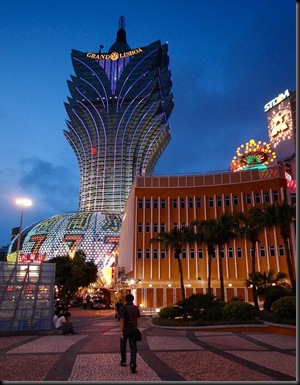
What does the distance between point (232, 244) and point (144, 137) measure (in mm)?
103383

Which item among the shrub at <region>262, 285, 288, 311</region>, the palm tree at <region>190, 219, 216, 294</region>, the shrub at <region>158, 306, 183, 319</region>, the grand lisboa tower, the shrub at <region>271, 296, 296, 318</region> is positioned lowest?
the shrub at <region>158, 306, 183, 319</region>

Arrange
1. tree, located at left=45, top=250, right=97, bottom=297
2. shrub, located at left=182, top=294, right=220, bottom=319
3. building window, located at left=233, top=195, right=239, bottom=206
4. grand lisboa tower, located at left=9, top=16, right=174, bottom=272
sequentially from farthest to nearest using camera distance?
grand lisboa tower, located at left=9, top=16, right=174, bottom=272 < tree, located at left=45, top=250, right=97, bottom=297 < building window, located at left=233, top=195, right=239, bottom=206 < shrub, located at left=182, top=294, right=220, bottom=319

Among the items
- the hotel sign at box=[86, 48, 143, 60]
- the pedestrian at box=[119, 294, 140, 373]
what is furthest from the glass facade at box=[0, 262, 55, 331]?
the hotel sign at box=[86, 48, 143, 60]

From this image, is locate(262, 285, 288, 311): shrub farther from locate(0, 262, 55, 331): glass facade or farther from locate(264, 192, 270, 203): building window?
locate(264, 192, 270, 203): building window

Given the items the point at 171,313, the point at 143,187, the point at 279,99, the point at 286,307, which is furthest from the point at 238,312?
the point at 279,99

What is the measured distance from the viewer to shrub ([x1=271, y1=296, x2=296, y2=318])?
1992 centimetres

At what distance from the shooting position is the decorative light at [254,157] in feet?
198

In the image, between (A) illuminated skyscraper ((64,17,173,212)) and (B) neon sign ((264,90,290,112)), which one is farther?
(A) illuminated skyscraper ((64,17,173,212))

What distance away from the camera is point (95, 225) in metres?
118

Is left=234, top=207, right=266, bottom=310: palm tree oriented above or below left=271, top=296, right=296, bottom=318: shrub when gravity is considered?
above

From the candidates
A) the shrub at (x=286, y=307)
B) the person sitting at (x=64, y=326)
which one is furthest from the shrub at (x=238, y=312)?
the person sitting at (x=64, y=326)

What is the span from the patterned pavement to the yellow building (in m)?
32.8

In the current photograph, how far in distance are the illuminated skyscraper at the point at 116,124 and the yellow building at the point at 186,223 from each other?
93.0 meters

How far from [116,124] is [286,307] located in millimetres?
135958
